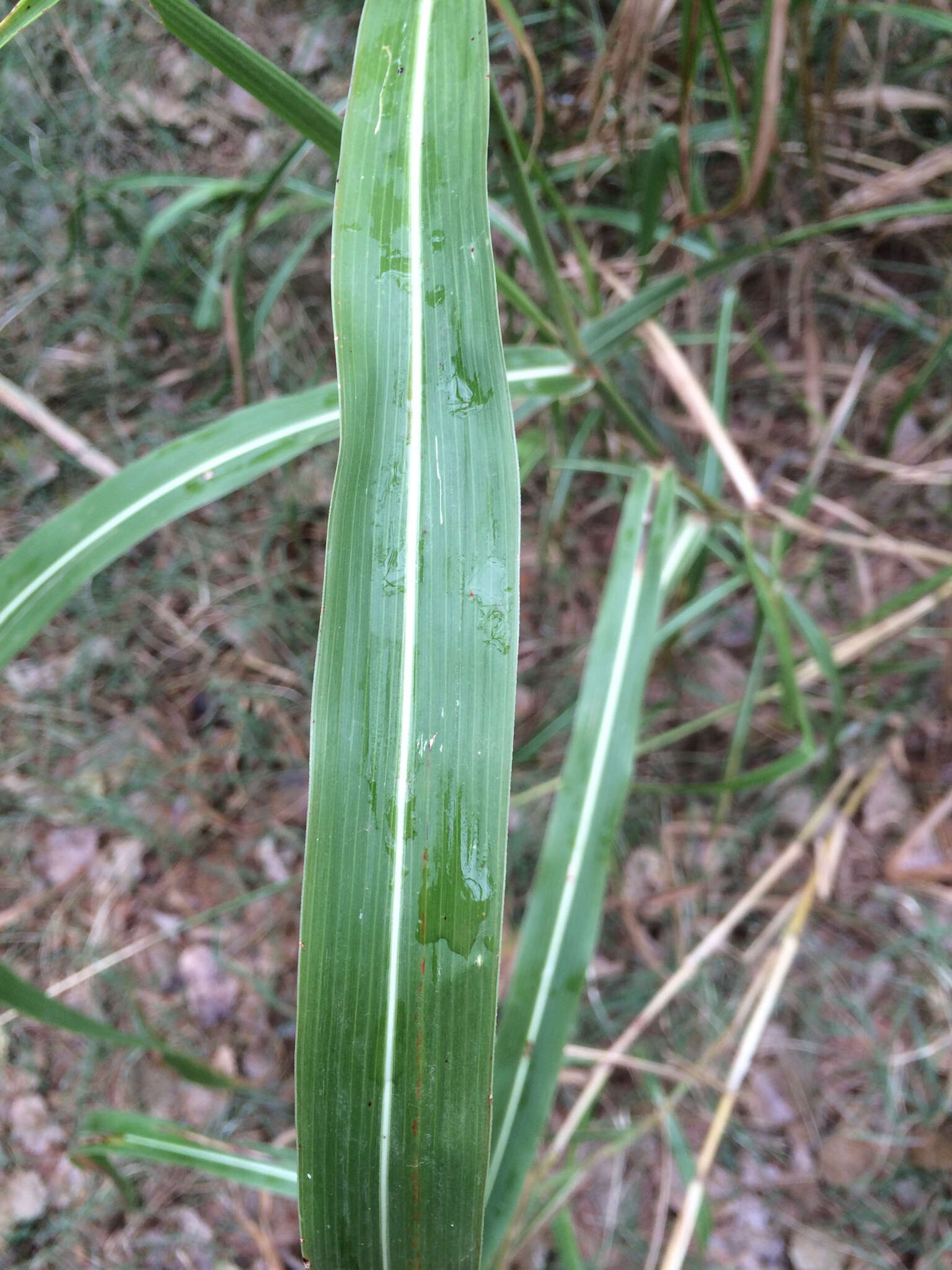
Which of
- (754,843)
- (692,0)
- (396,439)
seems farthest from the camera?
(754,843)

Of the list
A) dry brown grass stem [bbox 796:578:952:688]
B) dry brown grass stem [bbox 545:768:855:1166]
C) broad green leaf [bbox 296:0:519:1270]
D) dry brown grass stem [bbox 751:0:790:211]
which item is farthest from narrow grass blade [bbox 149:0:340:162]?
dry brown grass stem [bbox 545:768:855:1166]

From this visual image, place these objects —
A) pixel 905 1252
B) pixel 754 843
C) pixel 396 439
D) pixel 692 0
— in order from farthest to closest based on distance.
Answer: pixel 754 843, pixel 905 1252, pixel 692 0, pixel 396 439

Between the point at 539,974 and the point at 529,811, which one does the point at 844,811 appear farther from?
the point at 539,974

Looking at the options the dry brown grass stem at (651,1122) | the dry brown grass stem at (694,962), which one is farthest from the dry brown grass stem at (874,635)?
the dry brown grass stem at (651,1122)

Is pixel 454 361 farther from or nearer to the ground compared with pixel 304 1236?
farther from the ground

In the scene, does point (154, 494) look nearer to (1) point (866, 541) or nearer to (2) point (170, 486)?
(2) point (170, 486)

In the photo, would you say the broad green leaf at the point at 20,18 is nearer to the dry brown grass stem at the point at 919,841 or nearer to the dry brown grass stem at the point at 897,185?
the dry brown grass stem at the point at 897,185

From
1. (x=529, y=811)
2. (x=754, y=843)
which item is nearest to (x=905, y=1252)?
(x=754, y=843)
